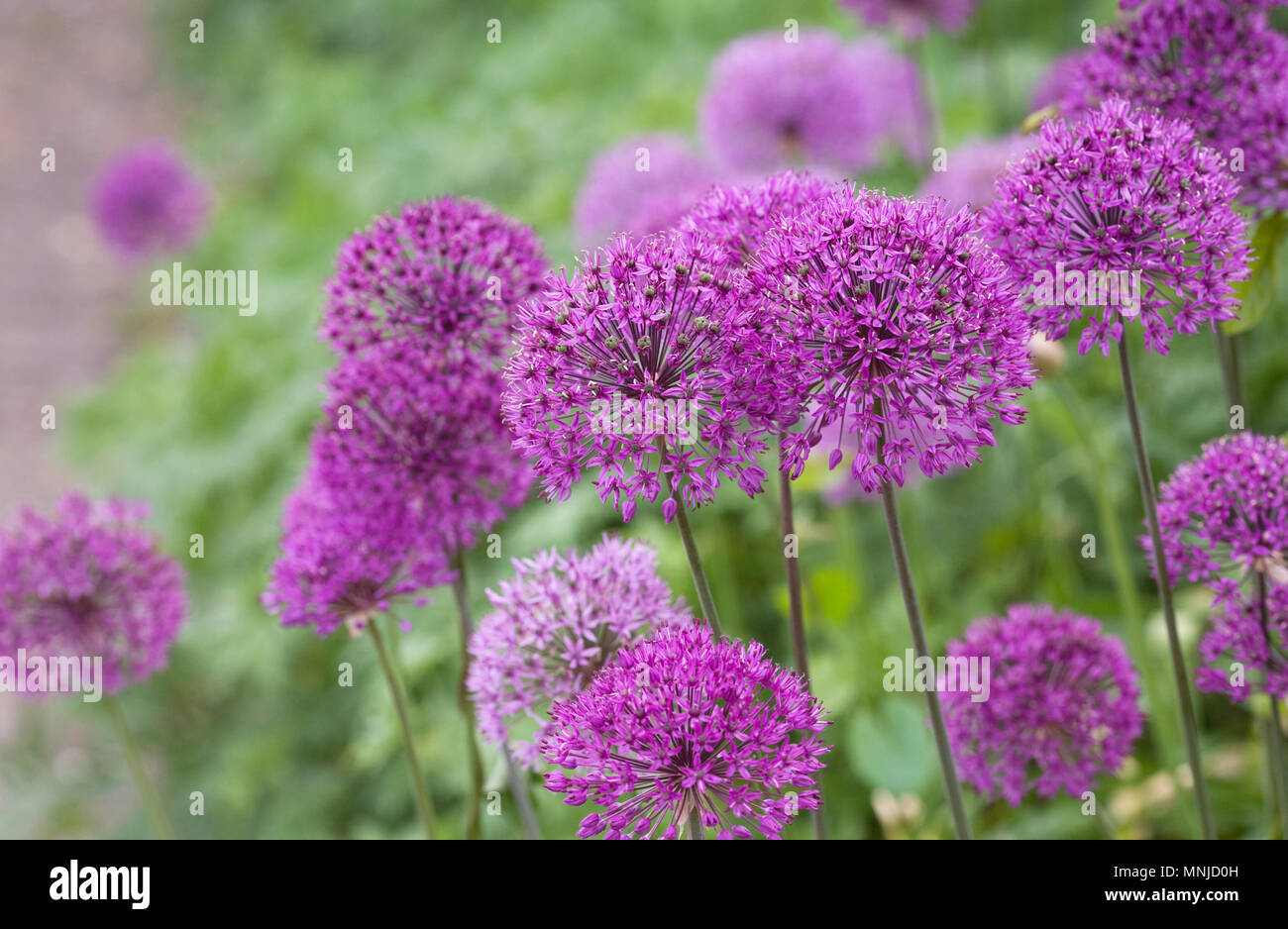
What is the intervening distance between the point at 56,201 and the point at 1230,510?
486 inches

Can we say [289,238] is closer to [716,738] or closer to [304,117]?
[304,117]

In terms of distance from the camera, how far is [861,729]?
273cm

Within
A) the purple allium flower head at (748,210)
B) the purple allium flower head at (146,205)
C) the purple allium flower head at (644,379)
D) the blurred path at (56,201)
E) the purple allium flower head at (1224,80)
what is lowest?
the purple allium flower head at (644,379)

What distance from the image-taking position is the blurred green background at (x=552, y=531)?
2979 millimetres

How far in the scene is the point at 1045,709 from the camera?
180cm

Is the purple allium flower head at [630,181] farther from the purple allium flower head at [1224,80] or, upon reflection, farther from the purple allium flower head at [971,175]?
the purple allium flower head at [1224,80]

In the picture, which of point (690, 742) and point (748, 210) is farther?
point (748, 210)

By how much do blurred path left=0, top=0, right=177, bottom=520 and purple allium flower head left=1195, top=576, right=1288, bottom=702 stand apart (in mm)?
6801

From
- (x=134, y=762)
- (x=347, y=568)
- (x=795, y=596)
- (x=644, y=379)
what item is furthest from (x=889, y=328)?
(x=134, y=762)

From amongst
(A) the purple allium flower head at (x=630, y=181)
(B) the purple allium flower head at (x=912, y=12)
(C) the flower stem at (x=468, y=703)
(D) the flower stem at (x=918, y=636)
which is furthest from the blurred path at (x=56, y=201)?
(D) the flower stem at (x=918, y=636)

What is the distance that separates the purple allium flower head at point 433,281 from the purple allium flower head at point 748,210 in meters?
0.31

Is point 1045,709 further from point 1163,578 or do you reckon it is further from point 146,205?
point 146,205
